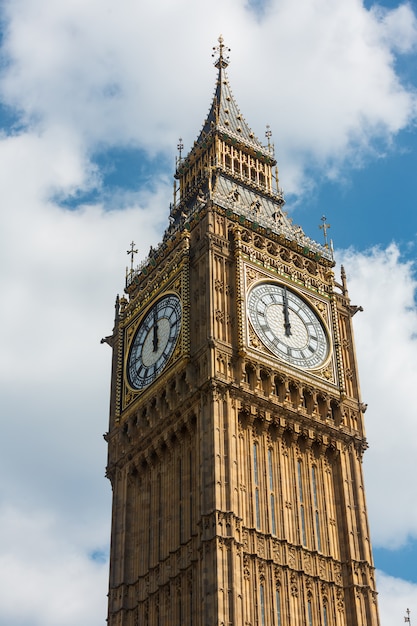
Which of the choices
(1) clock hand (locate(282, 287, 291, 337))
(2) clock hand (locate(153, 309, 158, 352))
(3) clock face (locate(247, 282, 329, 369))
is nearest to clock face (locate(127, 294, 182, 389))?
(2) clock hand (locate(153, 309, 158, 352))

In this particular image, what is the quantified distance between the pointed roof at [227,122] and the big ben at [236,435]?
7440 mm

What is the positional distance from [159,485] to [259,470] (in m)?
5.22

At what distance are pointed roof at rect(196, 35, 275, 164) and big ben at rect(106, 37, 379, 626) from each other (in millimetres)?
7440

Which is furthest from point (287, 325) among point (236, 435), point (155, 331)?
point (236, 435)

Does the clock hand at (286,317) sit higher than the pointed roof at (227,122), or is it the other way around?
the pointed roof at (227,122)

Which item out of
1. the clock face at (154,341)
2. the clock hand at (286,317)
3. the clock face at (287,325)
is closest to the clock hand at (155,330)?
the clock face at (154,341)

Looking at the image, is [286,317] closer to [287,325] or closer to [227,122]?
[287,325]

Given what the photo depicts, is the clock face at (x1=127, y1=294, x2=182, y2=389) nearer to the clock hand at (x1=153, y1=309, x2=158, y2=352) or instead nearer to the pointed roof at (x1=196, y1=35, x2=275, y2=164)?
the clock hand at (x1=153, y1=309, x2=158, y2=352)

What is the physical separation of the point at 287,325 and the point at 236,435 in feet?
25.4

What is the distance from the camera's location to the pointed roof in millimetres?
72562

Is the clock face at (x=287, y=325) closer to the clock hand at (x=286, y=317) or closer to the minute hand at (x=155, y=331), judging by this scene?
the clock hand at (x=286, y=317)

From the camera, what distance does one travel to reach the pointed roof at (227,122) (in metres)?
72.6

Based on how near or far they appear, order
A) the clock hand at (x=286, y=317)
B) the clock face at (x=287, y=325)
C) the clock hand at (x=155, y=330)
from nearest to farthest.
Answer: the clock face at (x=287, y=325)
the clock hand at (x=286, y=317)
the clock hand at (x=155, y=330)

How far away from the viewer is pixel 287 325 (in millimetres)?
59469
